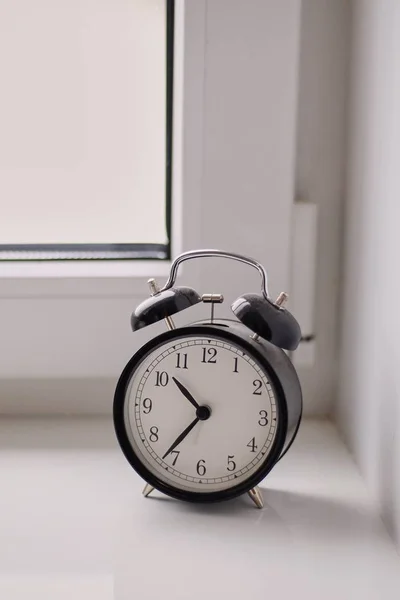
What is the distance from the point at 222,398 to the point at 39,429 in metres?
0.32

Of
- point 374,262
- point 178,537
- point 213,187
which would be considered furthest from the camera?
point 213,187

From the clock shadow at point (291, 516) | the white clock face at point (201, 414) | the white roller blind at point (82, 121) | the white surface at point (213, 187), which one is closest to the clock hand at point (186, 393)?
the white clock face at point (201, 414)

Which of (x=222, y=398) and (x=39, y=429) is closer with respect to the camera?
(x=222, y=398)

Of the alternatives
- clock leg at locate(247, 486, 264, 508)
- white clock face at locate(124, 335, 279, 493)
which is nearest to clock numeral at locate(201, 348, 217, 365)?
white clock face at locate(124, 335, 279, 493)

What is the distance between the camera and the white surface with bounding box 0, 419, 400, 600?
0.65 meters

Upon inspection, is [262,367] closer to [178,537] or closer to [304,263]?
[178,537]

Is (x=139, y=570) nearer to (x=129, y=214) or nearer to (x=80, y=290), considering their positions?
(x=80, y=290)

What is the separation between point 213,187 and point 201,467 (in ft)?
1.17

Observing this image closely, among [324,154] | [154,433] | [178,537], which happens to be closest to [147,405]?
[154,433]

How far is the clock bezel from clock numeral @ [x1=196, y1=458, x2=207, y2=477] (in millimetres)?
19

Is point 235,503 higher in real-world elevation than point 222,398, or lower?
lower

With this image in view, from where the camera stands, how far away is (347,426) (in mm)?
954

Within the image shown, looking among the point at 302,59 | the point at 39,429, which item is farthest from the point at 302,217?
the point at 39,429

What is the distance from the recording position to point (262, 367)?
0.75 metres
